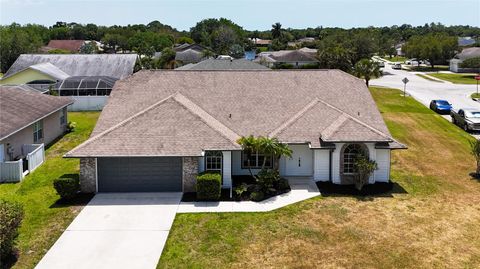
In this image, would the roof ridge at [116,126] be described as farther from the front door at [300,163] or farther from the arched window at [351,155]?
the arched window at [351,155]

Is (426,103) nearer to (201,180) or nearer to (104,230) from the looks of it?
(201,180)

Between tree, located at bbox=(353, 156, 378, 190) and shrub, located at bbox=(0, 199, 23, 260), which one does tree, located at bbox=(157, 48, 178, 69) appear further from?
shrub, located at bbox=(0, 199, 23, 260)

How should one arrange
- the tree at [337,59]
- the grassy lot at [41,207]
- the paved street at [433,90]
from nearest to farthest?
the grassy lot at [41,207]
the paved street at [433,90]
the tree at [337,59]

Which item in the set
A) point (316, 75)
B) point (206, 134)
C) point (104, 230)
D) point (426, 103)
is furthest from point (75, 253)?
point (426, 103)

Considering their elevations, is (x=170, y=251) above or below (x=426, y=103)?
below

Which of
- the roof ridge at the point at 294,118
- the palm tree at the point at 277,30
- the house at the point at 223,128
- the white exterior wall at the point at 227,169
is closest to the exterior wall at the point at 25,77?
the house at the point at 223,128
